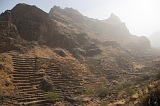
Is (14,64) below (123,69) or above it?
above

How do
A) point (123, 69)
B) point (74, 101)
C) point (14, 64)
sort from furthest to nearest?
point (123, 69)
point (14, 64)
point (74, 101)

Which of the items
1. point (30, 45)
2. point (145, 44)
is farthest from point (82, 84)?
point (145, 44)

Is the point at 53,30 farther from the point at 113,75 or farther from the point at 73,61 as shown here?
the point at 113,75

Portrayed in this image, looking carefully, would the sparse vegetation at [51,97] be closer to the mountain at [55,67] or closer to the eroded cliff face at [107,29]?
the mountain at [55,67]

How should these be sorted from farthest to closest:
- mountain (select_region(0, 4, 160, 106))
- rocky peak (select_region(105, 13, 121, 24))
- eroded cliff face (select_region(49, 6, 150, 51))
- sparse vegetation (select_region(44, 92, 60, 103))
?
A: 1. rocky peak (select_region(105, 13, 121, 24))
2. eroded cliff face (select_region(49, 6, 150, 51))
3. mountain (select_region(0, 4, 160, 106))
4. sparse vegetation (select_region(44, 92, 60, 103))

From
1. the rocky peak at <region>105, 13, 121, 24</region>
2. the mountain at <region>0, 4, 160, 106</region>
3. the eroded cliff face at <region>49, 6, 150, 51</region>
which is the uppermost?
the rocky peak at <region>105, 13, 121, 24</region>

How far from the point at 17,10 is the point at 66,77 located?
1475 centimetres

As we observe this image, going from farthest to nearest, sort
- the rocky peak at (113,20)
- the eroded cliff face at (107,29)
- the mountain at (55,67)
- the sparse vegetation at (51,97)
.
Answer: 1. the rocky peak at (113,20)
2. the eroded cliff face at (107,29)
3. the mountain at (55,67)
4. the sparse vegetation at (51,97)

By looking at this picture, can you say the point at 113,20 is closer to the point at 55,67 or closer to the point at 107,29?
the point at 107,29

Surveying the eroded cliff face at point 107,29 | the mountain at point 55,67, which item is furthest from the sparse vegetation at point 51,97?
the eroded cliff face at point 107,29

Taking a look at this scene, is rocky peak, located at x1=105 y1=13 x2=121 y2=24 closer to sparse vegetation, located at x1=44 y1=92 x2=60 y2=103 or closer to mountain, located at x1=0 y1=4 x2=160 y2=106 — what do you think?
mountain, located at x1=0 y1=4 x2=160 y2=106

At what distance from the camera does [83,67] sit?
94.5ft

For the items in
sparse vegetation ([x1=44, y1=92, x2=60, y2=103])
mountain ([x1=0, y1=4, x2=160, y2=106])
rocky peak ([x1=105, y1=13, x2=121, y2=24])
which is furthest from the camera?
rocky peak ([x1=105, y1=13, x2=121, y2=24])

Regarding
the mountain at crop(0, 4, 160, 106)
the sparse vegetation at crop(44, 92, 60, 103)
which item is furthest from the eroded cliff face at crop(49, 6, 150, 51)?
the sparse vegetation at crop(44, 92, 60, 103)
